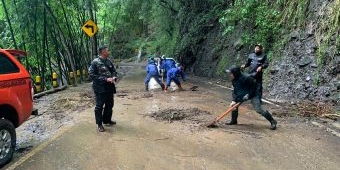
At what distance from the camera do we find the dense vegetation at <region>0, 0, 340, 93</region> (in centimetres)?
1598

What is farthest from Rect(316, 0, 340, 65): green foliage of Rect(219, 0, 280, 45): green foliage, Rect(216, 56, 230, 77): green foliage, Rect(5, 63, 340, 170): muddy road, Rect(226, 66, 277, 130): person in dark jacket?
Rect(216, 56, 230, 77): green foliage

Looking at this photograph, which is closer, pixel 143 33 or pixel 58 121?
pixel 58 121

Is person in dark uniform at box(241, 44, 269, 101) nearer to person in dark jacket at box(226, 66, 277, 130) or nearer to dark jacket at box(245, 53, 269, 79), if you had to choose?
dark jacket at box(245, 53, 269, 79)

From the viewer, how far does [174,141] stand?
25.6 feet

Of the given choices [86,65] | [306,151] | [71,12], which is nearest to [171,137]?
[306,151]

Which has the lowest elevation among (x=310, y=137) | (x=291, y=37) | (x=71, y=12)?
(x=310, y=137)

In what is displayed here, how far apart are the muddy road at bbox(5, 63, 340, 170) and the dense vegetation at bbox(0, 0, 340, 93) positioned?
15.3 feet

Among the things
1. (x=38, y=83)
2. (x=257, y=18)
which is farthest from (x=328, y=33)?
(x=38, y=83)

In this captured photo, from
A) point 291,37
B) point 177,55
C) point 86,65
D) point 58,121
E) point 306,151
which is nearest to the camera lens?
point 306,151

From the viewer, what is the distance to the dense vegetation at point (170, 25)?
16.0m

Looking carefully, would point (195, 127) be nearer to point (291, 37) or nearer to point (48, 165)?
point (48, 165)

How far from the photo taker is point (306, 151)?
7070 millimetres

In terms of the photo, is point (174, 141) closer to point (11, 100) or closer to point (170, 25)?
point (11, 100)

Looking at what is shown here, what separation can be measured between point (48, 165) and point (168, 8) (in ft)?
93.7
